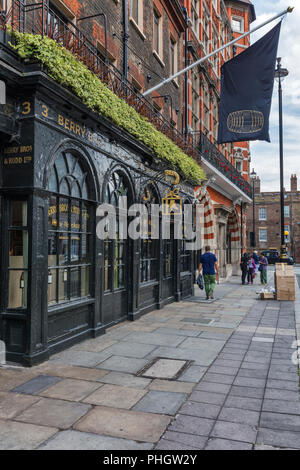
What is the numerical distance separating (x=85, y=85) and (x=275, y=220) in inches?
2184

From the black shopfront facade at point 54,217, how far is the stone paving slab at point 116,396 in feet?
4.76

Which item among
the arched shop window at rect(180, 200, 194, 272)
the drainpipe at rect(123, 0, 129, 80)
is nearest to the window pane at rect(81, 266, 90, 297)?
the drainpipe at rect(123, 0, 129, 80)

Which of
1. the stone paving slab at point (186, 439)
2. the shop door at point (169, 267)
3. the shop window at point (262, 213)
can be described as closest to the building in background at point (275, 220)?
the shop window at point (262, 213)

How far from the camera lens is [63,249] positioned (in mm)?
6965

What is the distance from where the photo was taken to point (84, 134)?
290 inches

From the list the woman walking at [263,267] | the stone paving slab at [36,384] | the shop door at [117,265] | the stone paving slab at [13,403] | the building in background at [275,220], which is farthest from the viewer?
the building in background at [275,220]

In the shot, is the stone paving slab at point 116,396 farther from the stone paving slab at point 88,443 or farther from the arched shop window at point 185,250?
the arched shop window at point 185,250

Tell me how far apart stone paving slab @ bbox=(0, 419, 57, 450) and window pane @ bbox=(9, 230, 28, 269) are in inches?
103

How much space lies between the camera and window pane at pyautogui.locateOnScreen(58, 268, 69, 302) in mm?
6843

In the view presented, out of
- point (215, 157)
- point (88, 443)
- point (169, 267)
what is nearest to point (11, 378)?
point (88, 443)

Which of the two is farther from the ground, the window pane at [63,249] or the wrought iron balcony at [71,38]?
the wrought iron balcony at [71,38]

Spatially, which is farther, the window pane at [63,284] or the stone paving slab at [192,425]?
the window pane at [63,284]

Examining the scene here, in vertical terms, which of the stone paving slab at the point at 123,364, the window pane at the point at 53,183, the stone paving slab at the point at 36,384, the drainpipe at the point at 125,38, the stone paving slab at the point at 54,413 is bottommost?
the stone paving slab at the point at 123,364

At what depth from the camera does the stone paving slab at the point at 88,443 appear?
3443 millimetres
